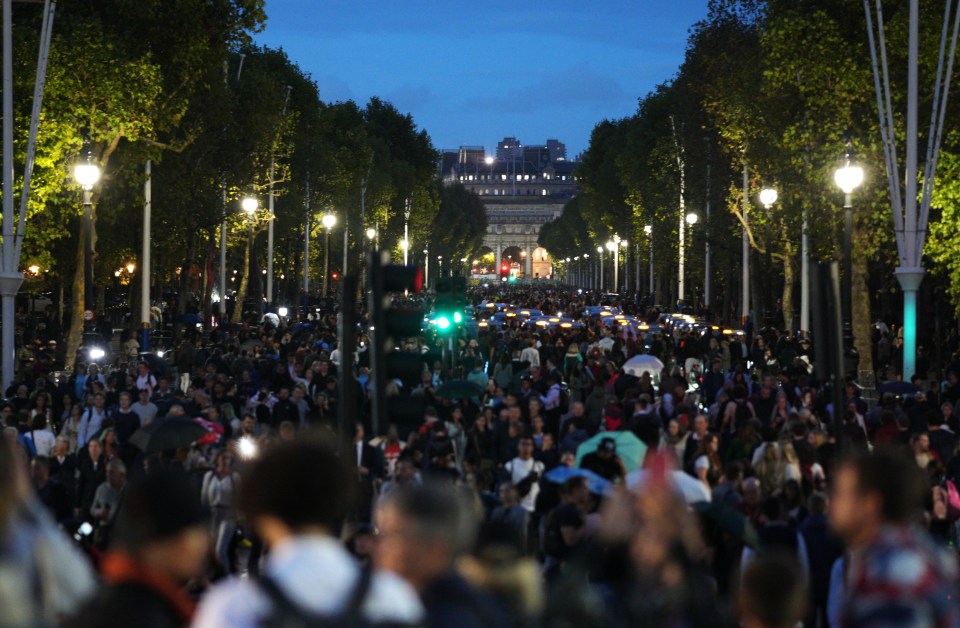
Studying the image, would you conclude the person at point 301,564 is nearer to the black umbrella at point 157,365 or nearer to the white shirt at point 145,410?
the white shirt at point 145,410

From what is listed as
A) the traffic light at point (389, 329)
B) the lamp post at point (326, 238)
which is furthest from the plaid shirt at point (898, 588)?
the lamp post at point (326, 238)

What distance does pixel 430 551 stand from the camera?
4.91m

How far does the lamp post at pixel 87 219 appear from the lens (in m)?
33.3

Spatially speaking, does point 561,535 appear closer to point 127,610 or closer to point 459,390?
point 127,610

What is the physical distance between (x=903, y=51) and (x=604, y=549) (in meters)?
25.8

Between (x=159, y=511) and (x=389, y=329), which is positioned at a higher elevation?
(x=389, y=329)

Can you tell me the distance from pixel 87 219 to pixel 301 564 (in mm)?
30902

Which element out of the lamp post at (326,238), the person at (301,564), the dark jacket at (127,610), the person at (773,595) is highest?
the lamp post at (326,238)

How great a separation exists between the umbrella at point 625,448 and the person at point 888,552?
300 inches

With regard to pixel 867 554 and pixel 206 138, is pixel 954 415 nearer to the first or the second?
pixel 867 554

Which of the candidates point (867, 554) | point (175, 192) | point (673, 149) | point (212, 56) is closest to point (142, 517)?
point (867, 554)

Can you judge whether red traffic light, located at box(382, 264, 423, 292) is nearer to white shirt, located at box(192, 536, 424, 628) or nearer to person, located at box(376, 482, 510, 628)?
person, located at box(376, 482, 510, 628)

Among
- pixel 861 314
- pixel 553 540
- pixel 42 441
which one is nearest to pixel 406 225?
pixel 861 314

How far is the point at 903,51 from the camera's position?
32.2 metres
